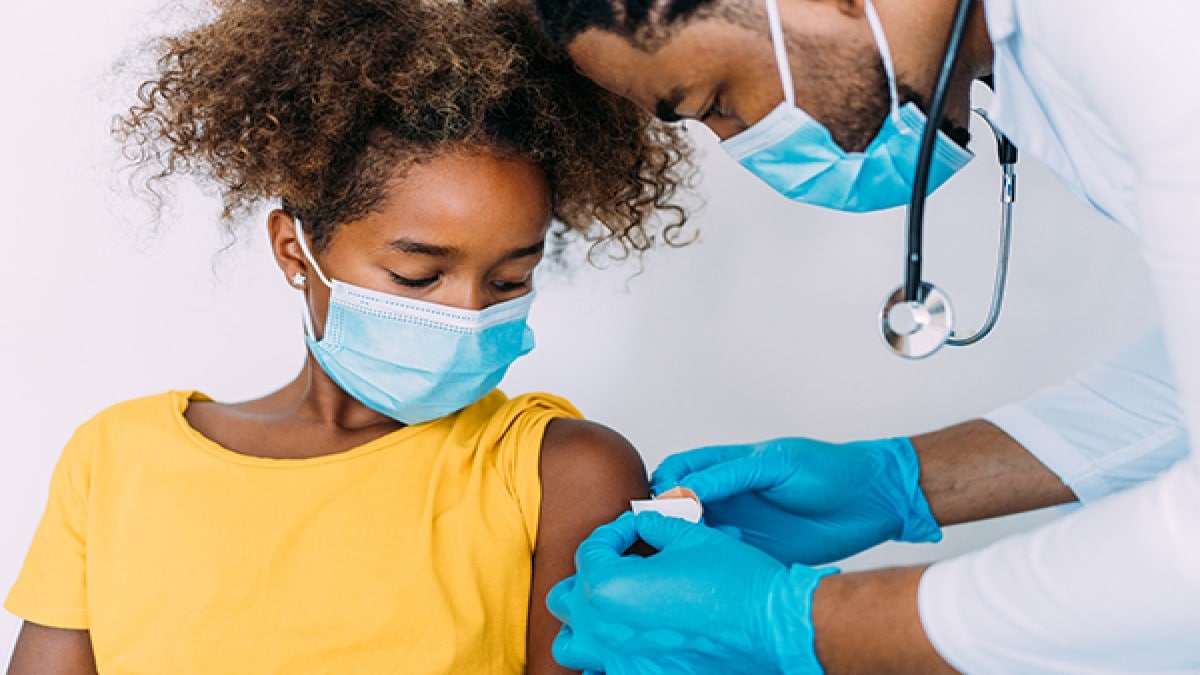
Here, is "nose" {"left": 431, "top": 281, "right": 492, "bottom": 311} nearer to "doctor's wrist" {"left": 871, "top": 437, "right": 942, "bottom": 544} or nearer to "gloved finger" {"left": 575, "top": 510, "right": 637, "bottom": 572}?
"gloved finger" {"left": 575, "top": 510, "right": 637, "bottom": 572}

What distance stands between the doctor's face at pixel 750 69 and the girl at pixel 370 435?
249 millimetres

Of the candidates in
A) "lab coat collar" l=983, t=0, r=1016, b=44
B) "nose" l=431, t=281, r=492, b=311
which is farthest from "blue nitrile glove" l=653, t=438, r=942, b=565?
"lab coat collar" l=983, t=0, r=1016, b=44

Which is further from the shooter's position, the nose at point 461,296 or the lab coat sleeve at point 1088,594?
the nose at point 461,296

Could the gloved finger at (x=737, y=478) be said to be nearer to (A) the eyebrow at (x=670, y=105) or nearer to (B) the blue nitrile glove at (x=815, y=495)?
(B) the blue nitrile glove at (x=815, y=495)

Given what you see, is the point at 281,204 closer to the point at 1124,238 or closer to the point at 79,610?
the point at 79,610

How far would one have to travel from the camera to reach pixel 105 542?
1594mm

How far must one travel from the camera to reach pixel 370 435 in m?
1.66

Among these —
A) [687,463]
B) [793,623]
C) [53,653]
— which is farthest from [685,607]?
[53,653]

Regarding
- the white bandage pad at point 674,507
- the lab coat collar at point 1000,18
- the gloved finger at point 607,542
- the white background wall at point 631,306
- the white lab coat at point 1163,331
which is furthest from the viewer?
the white background wall at point 631,306

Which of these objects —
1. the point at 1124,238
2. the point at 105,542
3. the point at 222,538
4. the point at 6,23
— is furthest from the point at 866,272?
the point at 6,23

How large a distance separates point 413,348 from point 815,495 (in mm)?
587

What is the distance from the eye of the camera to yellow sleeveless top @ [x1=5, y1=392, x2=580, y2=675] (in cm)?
148

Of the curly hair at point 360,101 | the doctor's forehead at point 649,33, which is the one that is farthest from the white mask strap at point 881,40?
the curly hair at point 360,101

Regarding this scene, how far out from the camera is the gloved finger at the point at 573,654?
1.34 m
